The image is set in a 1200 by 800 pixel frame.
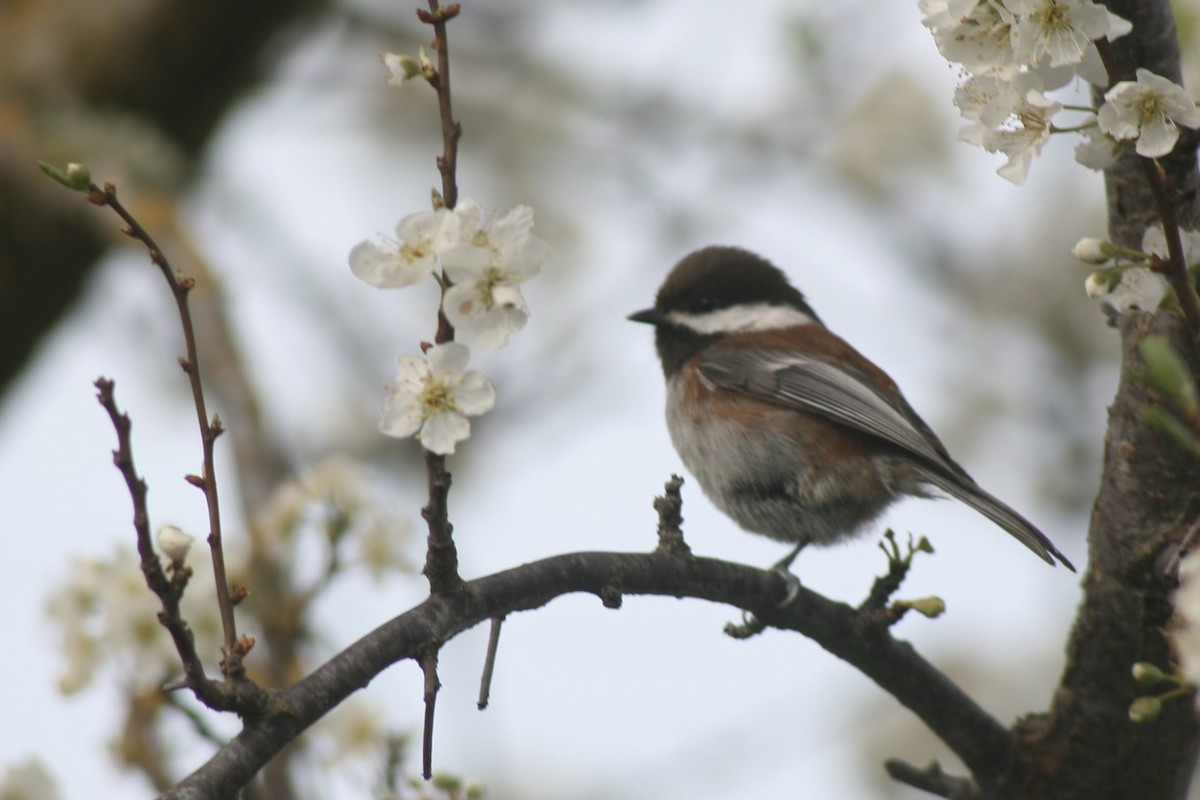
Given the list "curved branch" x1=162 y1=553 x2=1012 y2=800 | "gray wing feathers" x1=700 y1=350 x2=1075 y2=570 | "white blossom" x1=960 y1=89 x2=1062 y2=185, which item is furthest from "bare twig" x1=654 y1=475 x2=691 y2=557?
"gray wing feathers" x1=700 y1=350 x2=1075 y2=570

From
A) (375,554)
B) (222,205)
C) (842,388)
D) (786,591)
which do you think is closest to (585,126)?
(222,205)

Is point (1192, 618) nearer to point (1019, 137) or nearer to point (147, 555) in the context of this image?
point (1019, 137)

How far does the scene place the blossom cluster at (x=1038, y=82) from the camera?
1.68 metres

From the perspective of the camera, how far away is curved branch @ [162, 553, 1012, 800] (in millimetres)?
1543

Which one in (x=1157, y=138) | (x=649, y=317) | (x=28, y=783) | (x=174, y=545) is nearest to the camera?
(x=174, y=545)

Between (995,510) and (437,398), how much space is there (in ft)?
6.33

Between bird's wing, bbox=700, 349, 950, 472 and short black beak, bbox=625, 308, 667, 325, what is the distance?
24 centimetres

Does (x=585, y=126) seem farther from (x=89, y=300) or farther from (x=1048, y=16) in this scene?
(x=1048, y=16)

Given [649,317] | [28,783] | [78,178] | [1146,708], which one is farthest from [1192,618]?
[649,317]

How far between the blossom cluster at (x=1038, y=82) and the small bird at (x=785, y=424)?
5.18ft

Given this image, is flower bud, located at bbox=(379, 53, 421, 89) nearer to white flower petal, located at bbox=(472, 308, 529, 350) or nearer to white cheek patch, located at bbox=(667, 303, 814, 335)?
white flower petal, located at bbox=(472, 308, 529, 350)

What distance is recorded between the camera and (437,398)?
1.77 metres

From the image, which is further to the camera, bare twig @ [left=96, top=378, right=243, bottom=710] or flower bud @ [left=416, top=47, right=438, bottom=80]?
flower bud @ [left=416, top=47, right=438, bottom=80]

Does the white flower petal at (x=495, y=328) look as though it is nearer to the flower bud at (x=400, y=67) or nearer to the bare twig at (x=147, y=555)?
the flower bud at (x=400, y=67)
